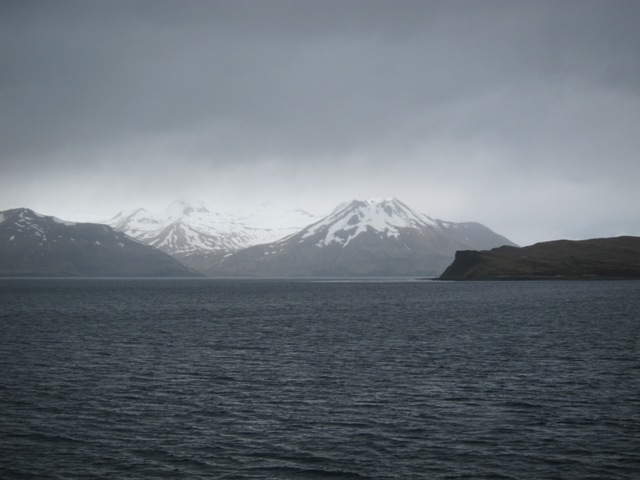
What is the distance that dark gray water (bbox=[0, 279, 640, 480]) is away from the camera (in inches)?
1281

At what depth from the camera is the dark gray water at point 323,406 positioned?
32.5 meters

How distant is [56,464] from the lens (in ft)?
107

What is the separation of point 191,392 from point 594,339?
181 ft

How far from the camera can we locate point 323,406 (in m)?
44.9

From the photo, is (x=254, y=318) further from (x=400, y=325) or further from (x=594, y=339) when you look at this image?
(x=594, y=339)

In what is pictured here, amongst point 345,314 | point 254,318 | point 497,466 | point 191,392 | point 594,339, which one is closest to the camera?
point 497,466

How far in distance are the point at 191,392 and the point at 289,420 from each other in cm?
1211

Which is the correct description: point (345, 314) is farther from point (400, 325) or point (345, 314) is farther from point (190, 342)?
point (190, 342)

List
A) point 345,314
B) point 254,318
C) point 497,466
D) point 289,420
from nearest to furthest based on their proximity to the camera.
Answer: point 497,466, point 289,420, point 254,318, point 345,314

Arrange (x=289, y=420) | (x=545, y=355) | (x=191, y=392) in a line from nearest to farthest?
(x=289, y=420) < (x=191, y=392) < (x=545, y=355)

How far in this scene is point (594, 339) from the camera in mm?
81125

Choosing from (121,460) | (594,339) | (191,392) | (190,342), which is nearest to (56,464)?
(121,460)

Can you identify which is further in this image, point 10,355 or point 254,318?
point 254,318

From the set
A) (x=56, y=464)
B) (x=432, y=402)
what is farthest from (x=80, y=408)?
(x=432, y=402)
